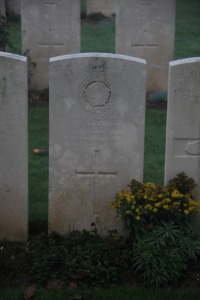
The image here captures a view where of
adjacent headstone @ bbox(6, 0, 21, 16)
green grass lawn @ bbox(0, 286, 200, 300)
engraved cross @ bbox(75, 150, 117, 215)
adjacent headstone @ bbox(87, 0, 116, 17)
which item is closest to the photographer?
green grass lawn @ bbox(0, 286, 200, 300)

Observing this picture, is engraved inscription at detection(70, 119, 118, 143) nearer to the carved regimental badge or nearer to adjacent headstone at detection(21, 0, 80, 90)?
the carved regimental badge

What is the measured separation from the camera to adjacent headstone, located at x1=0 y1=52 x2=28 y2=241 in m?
5.96

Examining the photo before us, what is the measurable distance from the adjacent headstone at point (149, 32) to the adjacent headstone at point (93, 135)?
5704 millimetres

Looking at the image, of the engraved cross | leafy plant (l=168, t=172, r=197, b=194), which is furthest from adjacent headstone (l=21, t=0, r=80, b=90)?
leafy plant (l=168, t=172, r=197, b=194)

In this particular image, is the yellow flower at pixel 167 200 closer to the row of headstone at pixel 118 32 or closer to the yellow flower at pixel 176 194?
the yellow flower at pixel 176 194

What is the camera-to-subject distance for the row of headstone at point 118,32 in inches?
462

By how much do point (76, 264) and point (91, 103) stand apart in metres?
1.40

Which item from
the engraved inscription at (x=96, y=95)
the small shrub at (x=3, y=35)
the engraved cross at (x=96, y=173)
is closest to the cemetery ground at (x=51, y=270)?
the engraved cross at (x=96, y=173)

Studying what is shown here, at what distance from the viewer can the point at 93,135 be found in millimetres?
6098

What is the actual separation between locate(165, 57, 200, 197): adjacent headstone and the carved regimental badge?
1.77ft

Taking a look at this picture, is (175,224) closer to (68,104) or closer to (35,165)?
(68,104)

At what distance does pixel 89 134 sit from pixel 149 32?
20.4 ft

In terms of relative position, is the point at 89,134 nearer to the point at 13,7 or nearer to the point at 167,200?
the point at 167,200

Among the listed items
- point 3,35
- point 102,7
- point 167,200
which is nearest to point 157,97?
point 3,35
